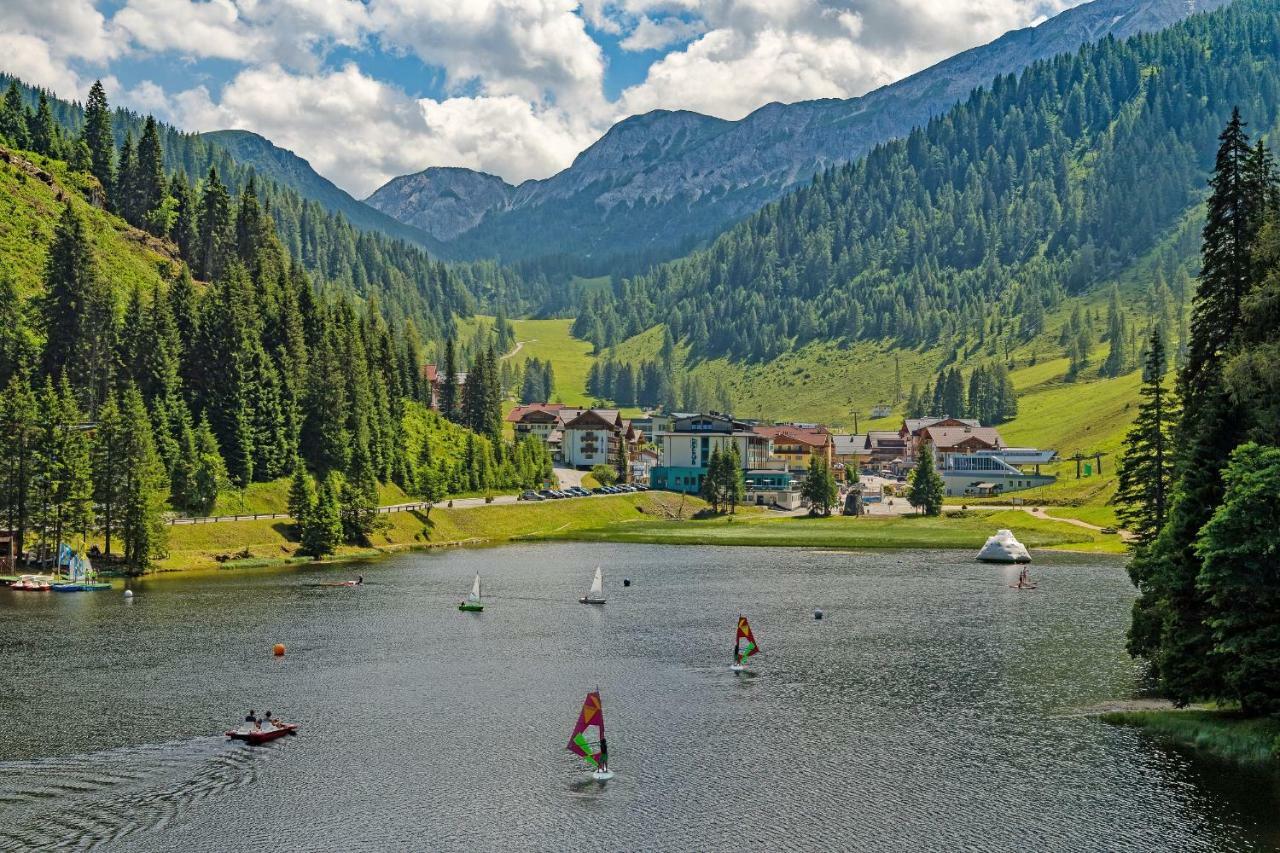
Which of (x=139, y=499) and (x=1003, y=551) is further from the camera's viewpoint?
(x=1003, y=551)

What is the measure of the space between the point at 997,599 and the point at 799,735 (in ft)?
204

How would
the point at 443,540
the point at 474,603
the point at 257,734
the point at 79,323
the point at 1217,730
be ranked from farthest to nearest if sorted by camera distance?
the point at 443,540
the point at 79,323
the point at 474,603
the point at 257,734
the point at 1217,730

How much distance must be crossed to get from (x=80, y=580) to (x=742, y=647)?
239 ft

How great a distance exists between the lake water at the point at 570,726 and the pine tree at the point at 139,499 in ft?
51.3

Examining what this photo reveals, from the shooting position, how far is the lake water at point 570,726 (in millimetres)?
51875

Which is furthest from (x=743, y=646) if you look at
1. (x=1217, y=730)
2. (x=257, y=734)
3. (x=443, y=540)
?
(x=443, y=540)

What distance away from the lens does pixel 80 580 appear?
12344 cm

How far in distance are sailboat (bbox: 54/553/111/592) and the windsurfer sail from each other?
228ft

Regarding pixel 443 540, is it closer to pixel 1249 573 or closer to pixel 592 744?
pixel 592 744

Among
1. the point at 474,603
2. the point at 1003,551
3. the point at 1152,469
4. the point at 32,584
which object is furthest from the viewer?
the point at 1003,551

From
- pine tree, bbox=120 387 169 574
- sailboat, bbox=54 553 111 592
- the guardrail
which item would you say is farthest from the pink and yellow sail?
the guardrail

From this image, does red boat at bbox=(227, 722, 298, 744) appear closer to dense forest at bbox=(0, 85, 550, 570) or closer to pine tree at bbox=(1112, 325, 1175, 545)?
pine tree at bbox=(1112, 325, 1175, 545)

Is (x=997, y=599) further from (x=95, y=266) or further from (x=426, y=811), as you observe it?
(x=95, y=266)

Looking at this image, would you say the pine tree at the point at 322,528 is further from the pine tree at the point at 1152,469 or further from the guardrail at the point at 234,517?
the pine tree at the point at 1152,469
